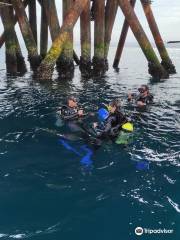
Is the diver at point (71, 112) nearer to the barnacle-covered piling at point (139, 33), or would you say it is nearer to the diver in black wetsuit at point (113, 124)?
the diver in black wetsuit at point (113, 124)

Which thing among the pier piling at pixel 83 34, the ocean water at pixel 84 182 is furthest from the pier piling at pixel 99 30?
the ocean water at pixel 84 182

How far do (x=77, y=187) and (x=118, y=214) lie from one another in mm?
1290

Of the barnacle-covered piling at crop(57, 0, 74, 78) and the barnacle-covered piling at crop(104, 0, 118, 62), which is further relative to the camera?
the barnacle-covered piling at crop(104, 0, 118, 62)

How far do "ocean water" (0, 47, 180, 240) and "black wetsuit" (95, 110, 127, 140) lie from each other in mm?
272

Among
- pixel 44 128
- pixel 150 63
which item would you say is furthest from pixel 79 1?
pixel 44 128

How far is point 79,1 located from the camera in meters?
16.7

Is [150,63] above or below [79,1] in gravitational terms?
below

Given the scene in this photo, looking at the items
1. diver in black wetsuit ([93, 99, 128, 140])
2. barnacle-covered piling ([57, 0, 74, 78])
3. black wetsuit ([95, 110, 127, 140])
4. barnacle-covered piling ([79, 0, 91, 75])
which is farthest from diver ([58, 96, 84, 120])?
barnacle-covered piling ([79, 0, 91, 75])

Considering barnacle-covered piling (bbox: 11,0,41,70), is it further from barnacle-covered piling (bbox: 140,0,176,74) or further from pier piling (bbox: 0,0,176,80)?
barnacle-covered piling (bbox: 140,0,176,74)

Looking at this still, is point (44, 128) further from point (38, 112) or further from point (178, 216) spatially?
point (178, 216)

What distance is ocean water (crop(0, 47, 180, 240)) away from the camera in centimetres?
622

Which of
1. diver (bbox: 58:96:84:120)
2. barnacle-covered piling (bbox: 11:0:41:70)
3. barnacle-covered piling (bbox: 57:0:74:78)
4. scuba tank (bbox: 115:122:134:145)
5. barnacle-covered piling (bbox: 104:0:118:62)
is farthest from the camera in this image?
barnacle-covered piling (bbox: 104:0:118:62)

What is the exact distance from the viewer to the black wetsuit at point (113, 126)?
394 inches

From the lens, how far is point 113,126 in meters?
10.4
